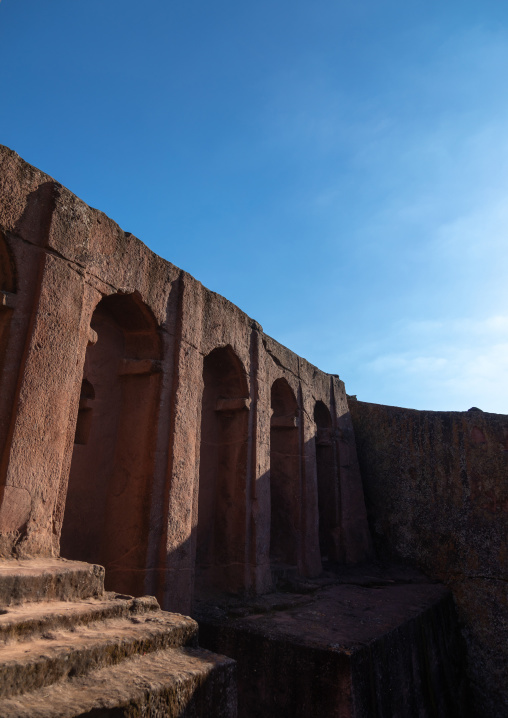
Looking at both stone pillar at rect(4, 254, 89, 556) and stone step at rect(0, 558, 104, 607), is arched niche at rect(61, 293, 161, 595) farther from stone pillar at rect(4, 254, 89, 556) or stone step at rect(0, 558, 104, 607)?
stone step at rect(0, 558, 104, 607)

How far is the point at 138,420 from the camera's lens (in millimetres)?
4711

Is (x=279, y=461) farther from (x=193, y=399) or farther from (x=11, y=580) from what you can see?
(x=11, y=580)

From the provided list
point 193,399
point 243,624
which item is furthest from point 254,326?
point 243,624

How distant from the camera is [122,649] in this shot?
7.28ft

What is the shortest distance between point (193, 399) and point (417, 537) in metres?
4.93

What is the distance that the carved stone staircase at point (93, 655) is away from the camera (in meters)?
1.78

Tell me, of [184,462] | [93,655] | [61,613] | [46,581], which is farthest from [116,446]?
[93,655]

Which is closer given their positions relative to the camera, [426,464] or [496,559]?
[496,559]

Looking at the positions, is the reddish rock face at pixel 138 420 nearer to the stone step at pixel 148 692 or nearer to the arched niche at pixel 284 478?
the arched niche at pixel 284 478

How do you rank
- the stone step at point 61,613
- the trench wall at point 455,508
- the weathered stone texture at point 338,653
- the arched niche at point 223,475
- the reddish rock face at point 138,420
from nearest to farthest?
A: the stone step at point 61,613 < the reddish rock face at point 138,420 < the weathered stone texture at point 338,653 < the arched niche at point 223,475 < the trench wall at point 455,508

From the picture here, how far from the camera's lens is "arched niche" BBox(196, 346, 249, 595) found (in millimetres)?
5746

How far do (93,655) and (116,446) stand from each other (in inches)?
110

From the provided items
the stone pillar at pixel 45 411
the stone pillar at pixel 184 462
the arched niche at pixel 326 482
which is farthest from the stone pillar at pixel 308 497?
the stone pillar at pixel 45 411

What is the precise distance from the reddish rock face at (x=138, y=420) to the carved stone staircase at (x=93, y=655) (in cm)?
56
